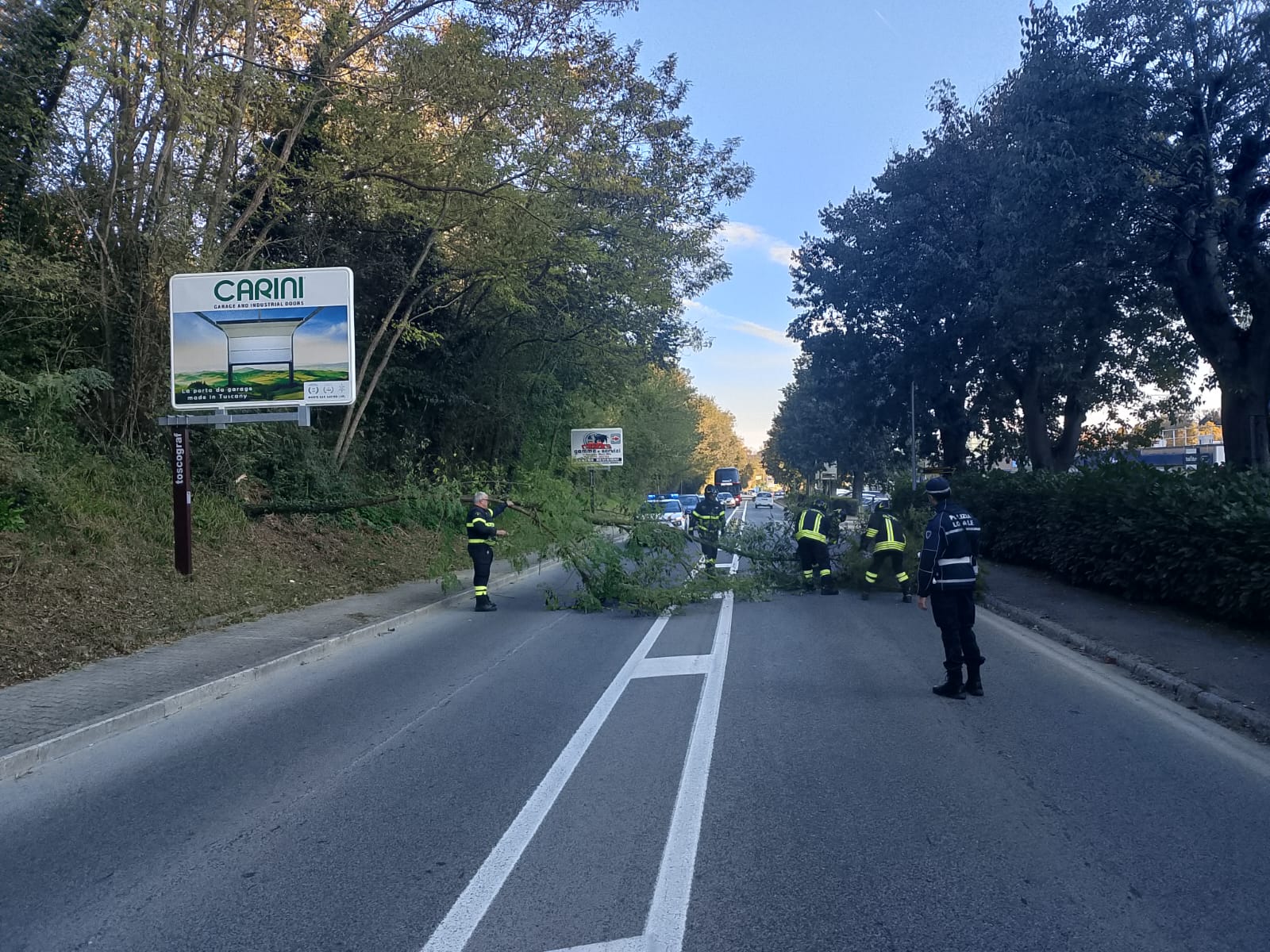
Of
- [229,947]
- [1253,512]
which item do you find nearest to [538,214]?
[1253,512]

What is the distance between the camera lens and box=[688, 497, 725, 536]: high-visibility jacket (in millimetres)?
16198

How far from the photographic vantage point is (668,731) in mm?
6922

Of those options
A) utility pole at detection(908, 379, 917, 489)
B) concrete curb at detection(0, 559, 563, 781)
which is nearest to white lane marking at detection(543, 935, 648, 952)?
concrete curb at detection(0, 559, 563, 781)

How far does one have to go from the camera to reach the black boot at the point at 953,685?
7902mm

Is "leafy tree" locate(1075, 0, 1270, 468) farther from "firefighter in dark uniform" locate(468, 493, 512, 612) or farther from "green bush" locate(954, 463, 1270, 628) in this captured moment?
"firefighter in dark uniform" locate(468, 493, 512, 612)

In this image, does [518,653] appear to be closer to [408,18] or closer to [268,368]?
[268,368]

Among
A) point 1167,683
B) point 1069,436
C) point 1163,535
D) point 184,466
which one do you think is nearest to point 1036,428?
point 1069,436

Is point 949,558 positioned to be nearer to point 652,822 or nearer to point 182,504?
point 652,822

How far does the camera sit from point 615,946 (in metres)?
3.66

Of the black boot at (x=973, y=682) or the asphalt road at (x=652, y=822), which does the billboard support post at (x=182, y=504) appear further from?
the black boot at (x=973, y=682)

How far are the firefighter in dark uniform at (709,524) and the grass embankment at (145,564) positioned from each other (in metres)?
2.92

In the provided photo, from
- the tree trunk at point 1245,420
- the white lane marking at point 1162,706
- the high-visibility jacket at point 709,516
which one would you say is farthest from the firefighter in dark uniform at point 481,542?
the tree trunk at point 1245,420

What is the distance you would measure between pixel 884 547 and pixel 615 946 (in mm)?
11624

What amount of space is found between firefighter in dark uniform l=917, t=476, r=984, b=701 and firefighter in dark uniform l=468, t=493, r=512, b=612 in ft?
24.5
